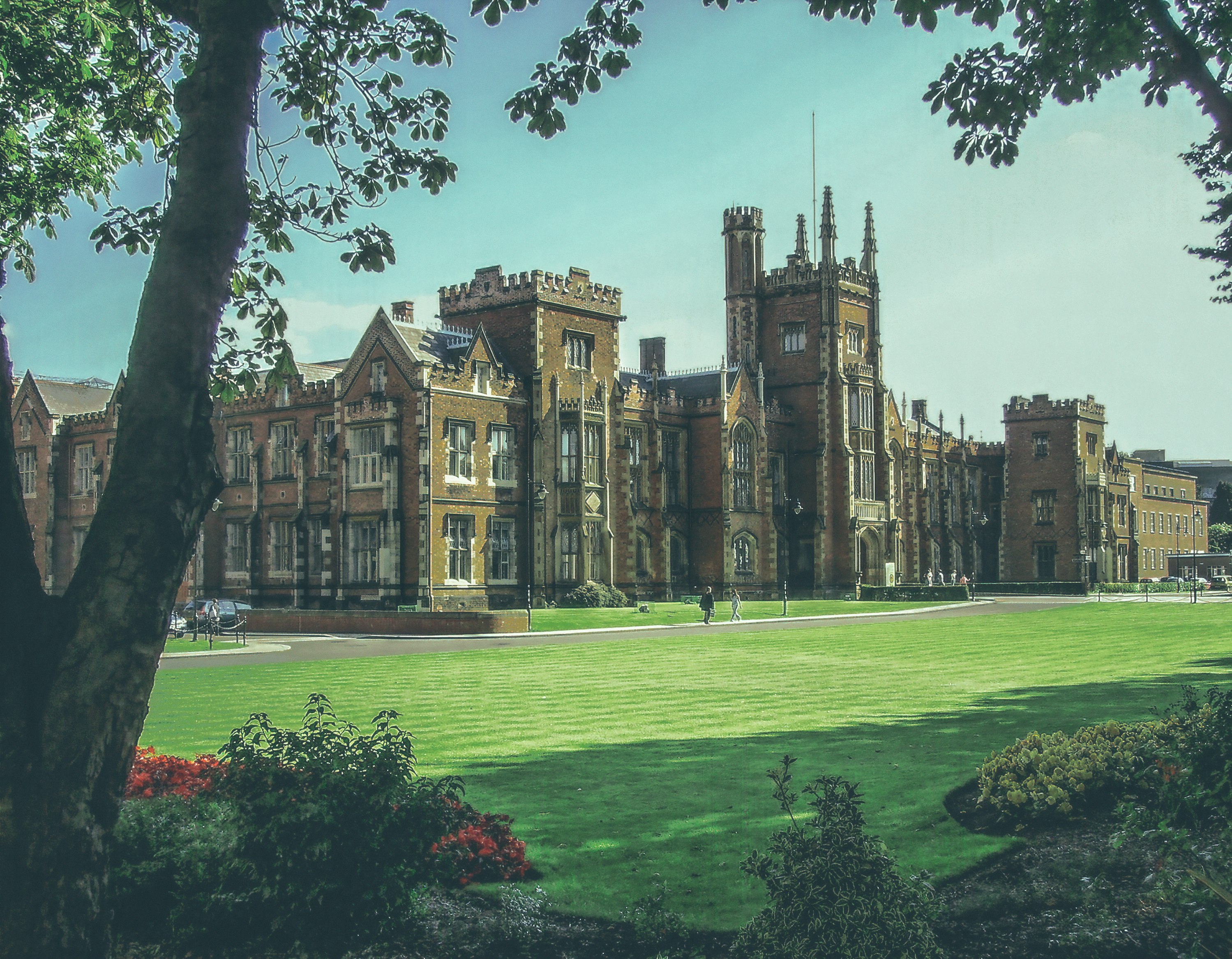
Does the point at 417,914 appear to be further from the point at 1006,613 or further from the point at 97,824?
the point at 1006,613

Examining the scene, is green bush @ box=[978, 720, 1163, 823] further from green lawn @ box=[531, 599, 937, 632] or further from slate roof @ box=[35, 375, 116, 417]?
slate roof @ box=[35, 375, 116, 417]

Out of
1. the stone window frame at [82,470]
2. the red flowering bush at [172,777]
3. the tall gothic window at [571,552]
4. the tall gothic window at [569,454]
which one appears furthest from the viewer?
the stone window frame at [82,470]

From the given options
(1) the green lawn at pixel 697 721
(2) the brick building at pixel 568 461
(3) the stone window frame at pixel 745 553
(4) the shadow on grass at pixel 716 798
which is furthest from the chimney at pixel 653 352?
(4) the shadow on grass at pixel 716 798

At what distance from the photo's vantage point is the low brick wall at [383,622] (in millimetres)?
37750

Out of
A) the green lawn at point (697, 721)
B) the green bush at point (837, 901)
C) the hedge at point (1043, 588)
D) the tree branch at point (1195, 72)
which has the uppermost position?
the tree branch at point (1195, 72)

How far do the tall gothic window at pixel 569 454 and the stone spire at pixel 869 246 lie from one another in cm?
2792

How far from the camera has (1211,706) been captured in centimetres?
1052

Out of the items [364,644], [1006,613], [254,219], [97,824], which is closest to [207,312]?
[97,824]

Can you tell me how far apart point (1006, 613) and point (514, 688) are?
32.5 meters

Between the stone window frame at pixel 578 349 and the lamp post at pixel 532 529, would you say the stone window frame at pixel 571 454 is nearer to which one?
the lamp post at pixel 532 529

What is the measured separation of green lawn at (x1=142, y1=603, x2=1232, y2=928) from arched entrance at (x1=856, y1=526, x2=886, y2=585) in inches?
1399

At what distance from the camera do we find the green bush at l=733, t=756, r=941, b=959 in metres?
6.00

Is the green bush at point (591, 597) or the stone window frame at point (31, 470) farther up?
the stone window frame at point (31, 470)

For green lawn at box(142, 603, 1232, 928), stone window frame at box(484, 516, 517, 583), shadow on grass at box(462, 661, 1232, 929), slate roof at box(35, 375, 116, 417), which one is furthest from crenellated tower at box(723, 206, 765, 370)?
shadow on grass at box(462, 661, 1232, 929)
